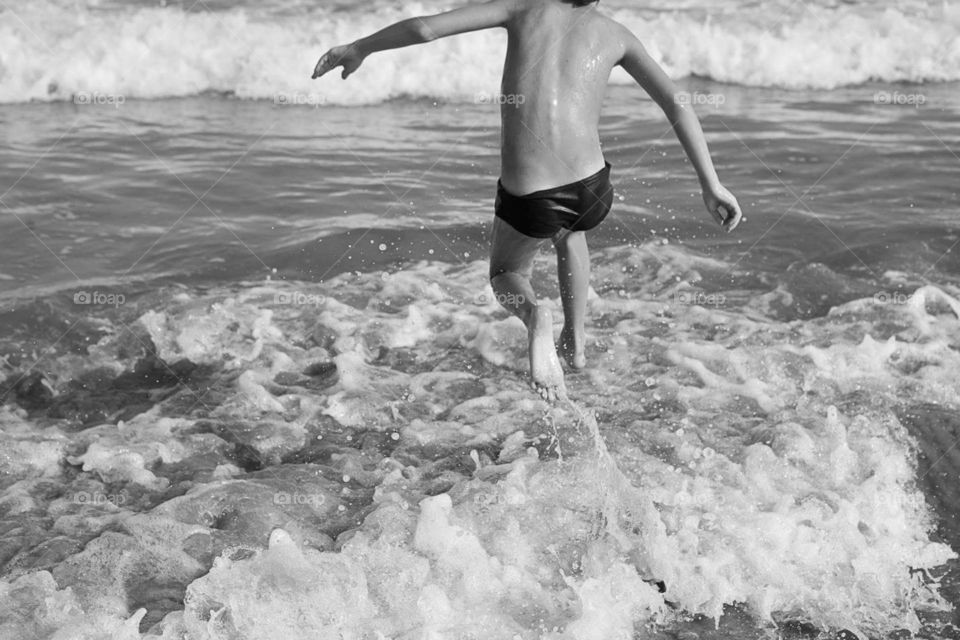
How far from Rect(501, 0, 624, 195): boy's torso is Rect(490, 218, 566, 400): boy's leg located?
1.34 feet

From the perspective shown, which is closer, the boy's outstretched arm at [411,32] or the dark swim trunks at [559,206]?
the boy's outstretched arm at [411,32]

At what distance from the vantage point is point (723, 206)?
4.31 metres

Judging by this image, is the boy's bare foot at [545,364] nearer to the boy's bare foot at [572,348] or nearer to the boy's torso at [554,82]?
the boy's torso at [554,82]

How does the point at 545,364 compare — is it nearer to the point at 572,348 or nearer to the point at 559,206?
the point at 559,206

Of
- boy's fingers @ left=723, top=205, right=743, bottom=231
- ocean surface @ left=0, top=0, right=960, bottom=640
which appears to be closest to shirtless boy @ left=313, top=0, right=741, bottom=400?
boy's fingers @ left=723, top=205, right=743, bottom=231

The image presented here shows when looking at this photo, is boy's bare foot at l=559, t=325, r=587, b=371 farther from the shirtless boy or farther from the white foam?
the white foam

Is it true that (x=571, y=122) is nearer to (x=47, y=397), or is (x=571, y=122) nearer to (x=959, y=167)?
(x=47, y=397)

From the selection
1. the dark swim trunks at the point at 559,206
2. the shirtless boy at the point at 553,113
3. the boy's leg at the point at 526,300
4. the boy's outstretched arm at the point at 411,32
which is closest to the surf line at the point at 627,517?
the boy's leg at the point at 526,300

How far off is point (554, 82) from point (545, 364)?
115 cm

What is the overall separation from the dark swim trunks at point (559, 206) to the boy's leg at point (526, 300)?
0.14m

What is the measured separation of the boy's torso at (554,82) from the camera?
14.3 ft

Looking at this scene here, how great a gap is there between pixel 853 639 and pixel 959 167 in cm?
631

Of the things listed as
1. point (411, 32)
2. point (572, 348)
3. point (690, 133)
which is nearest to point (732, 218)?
point (690, 133)

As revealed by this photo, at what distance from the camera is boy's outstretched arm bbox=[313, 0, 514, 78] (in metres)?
4.08
